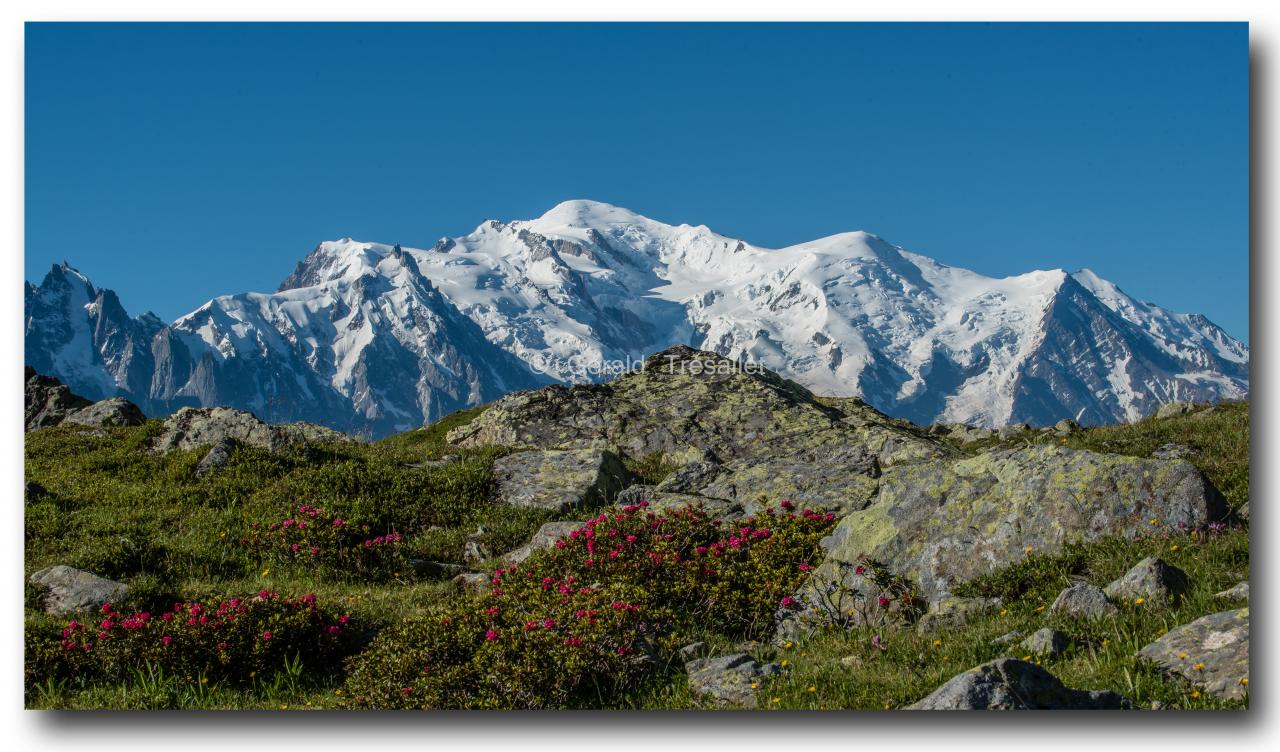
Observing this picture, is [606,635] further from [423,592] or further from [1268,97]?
[1268,97]

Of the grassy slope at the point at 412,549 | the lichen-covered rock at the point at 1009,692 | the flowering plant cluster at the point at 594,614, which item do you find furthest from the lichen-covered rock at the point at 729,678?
the lichen-covered rock at the point at 1009,692

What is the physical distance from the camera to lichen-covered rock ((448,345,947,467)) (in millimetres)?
23234

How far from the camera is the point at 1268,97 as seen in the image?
1288 centimetres

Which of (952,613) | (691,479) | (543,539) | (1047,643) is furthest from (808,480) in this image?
(1047,643)

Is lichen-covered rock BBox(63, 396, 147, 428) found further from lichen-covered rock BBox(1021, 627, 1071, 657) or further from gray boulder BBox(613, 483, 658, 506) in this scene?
lichen-covered rock BBox(1021, 627, 1071, 657)

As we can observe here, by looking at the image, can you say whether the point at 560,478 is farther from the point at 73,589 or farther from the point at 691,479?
the point at 73,589

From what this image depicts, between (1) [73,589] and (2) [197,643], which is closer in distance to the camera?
(2) [197,643]

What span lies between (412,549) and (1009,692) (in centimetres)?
1061

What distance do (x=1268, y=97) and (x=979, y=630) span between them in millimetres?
8114

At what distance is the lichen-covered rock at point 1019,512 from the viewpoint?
11.2 meters

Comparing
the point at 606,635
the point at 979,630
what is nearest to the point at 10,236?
the point at 606,635

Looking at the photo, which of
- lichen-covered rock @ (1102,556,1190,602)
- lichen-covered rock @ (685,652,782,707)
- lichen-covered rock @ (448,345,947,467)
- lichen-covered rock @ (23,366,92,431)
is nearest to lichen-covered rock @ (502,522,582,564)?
lichen-covered rock @ (685,652,782,707)

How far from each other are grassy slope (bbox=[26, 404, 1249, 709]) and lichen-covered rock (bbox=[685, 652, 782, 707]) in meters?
0.17

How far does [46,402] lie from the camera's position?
35.4m
